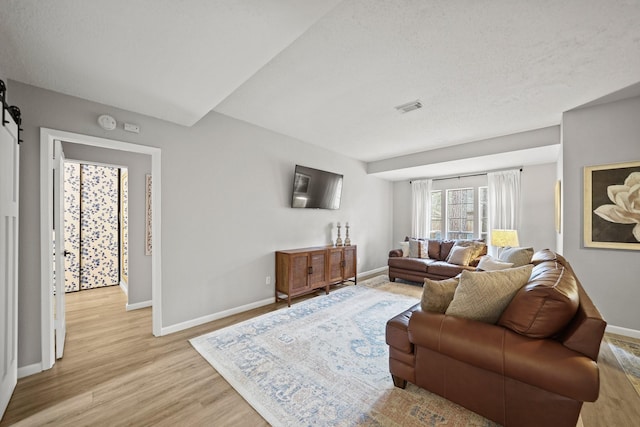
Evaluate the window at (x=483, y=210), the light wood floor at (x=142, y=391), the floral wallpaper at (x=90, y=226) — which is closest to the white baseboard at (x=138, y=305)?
the light wood floor at (x=142, y=391)

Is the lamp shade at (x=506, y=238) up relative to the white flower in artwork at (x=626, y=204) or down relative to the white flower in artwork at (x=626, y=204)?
down

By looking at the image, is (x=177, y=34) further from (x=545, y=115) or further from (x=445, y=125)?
(x=545, y=115)

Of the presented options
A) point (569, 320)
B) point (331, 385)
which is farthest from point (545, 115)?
point (331, 385)

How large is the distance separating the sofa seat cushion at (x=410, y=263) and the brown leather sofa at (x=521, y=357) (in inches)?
127

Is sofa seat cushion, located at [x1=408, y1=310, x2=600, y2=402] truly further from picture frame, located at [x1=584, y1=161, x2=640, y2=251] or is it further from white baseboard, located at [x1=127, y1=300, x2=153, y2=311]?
white baseboard, located at [x1=127, y1=300, x2=153, y2=311]

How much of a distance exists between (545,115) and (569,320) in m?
3.08

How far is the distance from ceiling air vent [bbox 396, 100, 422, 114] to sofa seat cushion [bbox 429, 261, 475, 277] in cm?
293

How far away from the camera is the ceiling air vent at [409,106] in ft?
9.83

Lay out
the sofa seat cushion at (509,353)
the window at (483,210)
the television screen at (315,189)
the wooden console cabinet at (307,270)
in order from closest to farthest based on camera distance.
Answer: the sofa seat cushion at (509,353), the wooden console cabinet at (307,270), the television screen at (315,189), the window at (483,210)

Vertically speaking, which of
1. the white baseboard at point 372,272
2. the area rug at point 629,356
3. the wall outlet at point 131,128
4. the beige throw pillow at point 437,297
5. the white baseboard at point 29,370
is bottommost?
the white baseboard at point 372,272

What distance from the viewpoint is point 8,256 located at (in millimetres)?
1850

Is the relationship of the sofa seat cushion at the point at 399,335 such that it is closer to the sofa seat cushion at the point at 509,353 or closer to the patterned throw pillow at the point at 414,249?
the sofa seat cushion at the point at 509,353

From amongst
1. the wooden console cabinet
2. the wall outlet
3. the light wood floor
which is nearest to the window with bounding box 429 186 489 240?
the wooden console cabinet

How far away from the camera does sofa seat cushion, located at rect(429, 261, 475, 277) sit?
15.0ft
